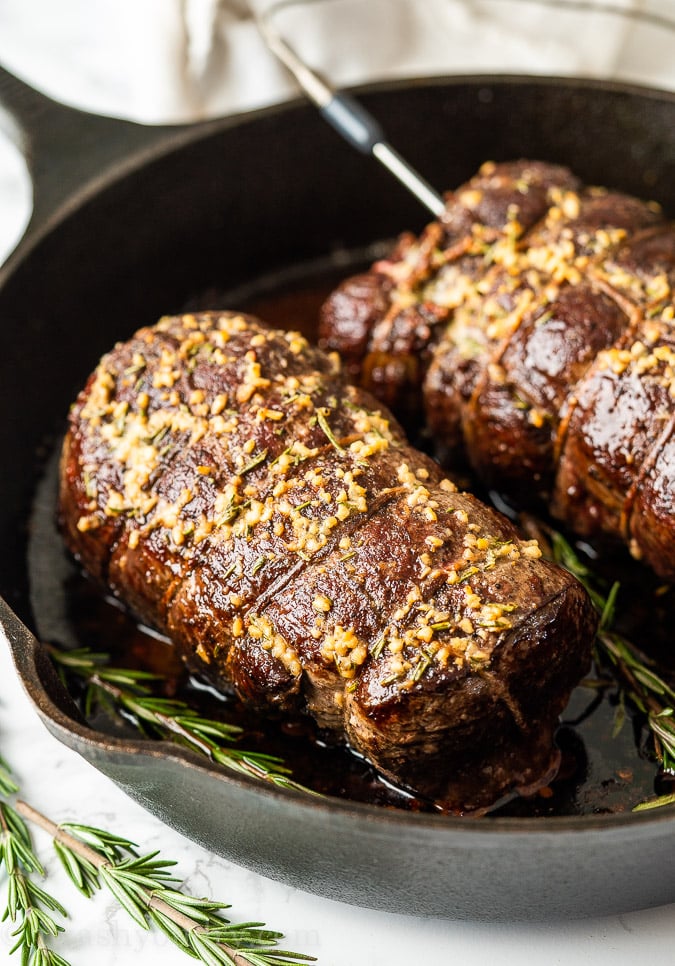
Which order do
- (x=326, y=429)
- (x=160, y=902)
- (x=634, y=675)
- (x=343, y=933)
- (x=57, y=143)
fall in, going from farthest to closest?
(x=57, y=143) < (x=634, y=675) < (x=326, y=429) < (x=343, y=933) < (x=160, y=902)

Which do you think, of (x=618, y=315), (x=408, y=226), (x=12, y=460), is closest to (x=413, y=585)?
(x=618, y=315)

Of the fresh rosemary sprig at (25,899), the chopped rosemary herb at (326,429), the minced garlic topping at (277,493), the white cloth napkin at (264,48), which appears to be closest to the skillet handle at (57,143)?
the white cloth napkin at (264,48)

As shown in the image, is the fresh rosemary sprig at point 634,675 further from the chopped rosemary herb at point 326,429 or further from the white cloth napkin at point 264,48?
the white cloth napkin at point 264,48

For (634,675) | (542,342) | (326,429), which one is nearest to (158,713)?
(326,429)

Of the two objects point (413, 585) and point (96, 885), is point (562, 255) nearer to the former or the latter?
point (413, 585)

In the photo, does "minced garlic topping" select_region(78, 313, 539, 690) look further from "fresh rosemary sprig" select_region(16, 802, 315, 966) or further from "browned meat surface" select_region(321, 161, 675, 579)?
"fresh rosemary sprig" select_region(16, 802, 315, 966)

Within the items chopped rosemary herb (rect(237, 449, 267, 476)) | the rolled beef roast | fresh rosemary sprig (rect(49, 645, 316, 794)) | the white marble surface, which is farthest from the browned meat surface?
fresh rosemary sprig (rect(49, 645, 316, 794))

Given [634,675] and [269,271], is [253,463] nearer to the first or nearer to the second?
[634,675]
